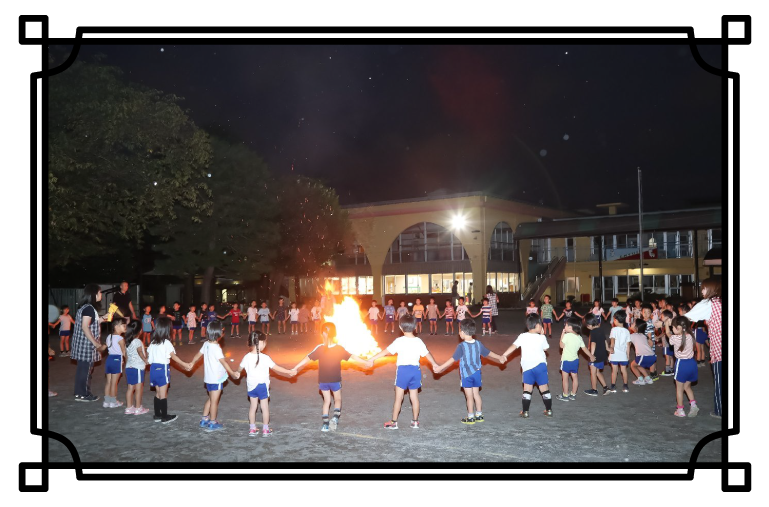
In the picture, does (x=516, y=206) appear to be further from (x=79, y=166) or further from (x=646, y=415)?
(x=646, y=415)

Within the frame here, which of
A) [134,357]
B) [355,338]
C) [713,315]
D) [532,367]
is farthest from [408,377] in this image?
[355,338]

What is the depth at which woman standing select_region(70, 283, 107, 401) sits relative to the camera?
10164mm

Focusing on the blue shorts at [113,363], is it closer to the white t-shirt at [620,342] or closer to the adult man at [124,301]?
the adult man at [124,301]

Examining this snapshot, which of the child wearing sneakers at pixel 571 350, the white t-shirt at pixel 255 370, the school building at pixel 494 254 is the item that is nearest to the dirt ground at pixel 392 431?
the child wearing sneakers at pixel 571 350

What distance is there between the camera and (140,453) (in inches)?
278

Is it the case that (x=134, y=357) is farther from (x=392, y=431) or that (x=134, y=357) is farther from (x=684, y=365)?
(x=684, y=365)

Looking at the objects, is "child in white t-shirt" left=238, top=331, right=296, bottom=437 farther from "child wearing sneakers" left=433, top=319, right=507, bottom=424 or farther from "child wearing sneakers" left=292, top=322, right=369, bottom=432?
"child wearing sneakers" left=433, top=319, right=507, bottom=424

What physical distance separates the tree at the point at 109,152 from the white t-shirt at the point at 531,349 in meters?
12.4

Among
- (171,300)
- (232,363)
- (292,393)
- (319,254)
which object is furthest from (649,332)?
(171,300)

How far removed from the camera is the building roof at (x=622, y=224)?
120ft

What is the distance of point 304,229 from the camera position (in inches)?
1647

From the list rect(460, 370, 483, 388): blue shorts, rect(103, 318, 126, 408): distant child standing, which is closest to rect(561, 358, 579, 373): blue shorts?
rect(460, 370, 483, 388): blue shorts
